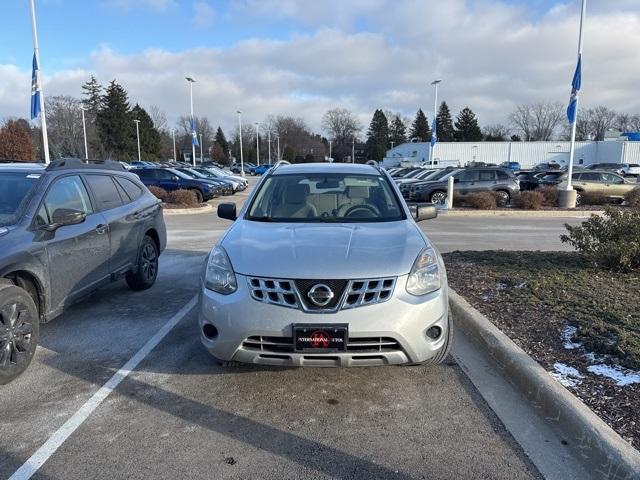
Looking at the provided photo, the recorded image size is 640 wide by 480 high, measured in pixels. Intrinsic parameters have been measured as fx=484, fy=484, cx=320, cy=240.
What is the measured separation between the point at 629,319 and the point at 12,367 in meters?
5.35

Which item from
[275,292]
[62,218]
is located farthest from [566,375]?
[62,218]

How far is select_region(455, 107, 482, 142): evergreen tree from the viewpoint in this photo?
10175cm

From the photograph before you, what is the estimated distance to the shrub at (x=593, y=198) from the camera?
20.9m

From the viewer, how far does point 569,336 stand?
433cm

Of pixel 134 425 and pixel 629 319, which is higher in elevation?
pixel 629 319

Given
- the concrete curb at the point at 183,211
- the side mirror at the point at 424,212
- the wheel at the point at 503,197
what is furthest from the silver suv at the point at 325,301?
the wheel at the point at 503,197

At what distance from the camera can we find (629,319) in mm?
4543

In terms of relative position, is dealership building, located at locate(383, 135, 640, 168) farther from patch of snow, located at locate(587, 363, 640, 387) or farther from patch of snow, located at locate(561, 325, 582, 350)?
patch of snow, located at locate(587, 363, 640, 387)

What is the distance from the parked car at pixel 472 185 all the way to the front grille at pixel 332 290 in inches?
710

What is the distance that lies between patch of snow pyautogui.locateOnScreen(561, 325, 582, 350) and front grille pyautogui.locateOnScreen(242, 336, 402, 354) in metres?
1.78

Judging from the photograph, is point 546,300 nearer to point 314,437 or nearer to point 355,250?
point 355,250

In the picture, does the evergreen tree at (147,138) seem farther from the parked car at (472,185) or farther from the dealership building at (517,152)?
the parked car at (472,185)

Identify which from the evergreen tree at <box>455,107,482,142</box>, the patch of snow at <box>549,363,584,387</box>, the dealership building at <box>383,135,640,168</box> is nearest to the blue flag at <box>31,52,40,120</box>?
the patch of snow at <box>549,363,584,387</box>

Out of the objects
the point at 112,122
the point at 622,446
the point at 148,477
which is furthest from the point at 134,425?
the point at 112,122
